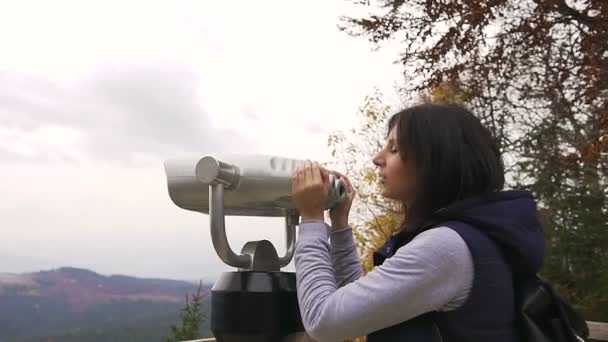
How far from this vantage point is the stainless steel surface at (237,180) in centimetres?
119

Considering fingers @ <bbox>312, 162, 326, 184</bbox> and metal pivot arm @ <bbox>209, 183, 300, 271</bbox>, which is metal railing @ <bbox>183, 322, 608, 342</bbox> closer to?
metal pivot arm @ <bbox>209, 183, 300, 271</bbox>

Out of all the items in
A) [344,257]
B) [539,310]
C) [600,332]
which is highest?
[344,257]

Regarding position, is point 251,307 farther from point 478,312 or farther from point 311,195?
point 478,312

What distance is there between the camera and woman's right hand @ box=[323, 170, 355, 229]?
1.32 meters

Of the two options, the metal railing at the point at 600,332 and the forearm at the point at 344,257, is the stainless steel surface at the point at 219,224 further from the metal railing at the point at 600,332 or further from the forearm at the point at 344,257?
the metal railing at the point at 600,332

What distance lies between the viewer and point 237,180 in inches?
48.1

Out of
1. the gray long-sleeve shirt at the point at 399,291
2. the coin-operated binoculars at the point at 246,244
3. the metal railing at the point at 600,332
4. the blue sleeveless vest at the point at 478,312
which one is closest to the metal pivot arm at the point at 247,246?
the coin-operated binoculars at the point at 246,244

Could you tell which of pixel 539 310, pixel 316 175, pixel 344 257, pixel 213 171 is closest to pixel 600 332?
pixel 344 257

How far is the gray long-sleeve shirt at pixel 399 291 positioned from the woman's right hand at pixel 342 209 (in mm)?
257

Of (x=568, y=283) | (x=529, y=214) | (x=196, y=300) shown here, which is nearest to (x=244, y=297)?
(x=529, y=214)

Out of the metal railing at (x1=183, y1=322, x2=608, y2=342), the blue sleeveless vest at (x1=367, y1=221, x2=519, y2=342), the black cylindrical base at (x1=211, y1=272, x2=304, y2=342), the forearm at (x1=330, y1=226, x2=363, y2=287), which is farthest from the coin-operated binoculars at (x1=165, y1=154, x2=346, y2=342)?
the metal railing at (x1=183, y1=322, x2=608, y2=342)

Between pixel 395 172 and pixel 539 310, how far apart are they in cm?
31

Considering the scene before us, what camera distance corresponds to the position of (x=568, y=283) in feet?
24.1

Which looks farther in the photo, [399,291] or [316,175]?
[316,175]
